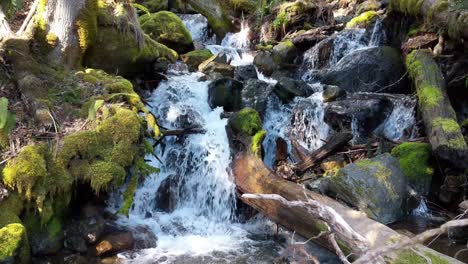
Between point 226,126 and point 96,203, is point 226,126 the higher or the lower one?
the higher one

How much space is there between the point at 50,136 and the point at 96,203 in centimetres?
133

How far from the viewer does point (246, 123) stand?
332 inches

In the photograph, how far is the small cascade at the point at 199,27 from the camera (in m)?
17.2

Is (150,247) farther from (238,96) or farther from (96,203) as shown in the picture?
(238,96)

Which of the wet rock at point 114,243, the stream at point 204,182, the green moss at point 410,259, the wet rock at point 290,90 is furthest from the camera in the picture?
the wet rock at point 290,90

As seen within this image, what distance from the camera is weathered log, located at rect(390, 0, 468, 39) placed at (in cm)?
875

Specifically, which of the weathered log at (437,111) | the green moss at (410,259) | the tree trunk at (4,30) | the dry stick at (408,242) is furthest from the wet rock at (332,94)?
the dry stick at (408,242)

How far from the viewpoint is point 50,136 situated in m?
6.08

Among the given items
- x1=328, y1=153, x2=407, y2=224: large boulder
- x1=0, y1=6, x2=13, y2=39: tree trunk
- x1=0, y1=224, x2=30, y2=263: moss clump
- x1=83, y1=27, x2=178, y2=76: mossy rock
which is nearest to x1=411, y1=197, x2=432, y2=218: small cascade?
x1=328, y1=153, x2=407, y2=224: large boulder

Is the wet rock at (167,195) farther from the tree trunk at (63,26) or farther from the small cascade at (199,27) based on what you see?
the small cascade at (199,27)

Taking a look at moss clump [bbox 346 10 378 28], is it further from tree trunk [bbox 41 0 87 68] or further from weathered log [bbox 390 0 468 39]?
tree trunk [bbox 41 0 87 68]

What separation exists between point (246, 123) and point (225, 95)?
2168 mm

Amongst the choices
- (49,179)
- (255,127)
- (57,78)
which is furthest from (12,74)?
(255,127)

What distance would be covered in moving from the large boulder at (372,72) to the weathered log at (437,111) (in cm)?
140
